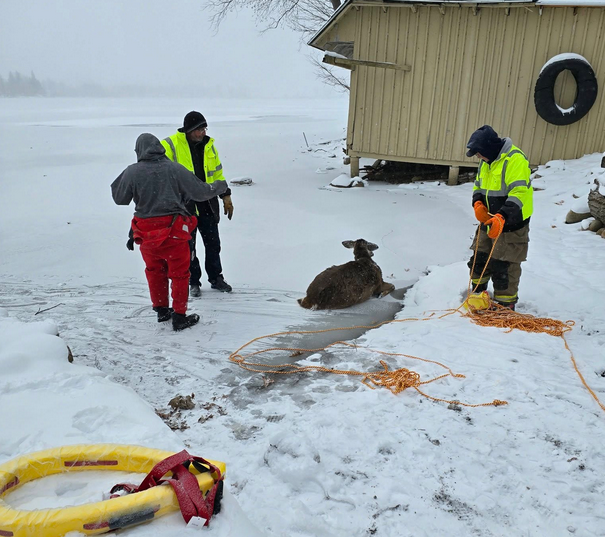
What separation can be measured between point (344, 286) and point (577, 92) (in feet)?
27.7

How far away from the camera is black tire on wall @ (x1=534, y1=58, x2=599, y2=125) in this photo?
9641mm

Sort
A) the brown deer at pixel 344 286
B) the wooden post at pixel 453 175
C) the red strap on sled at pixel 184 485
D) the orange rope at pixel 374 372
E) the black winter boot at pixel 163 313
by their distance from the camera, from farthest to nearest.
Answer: the wooden post at pixel 453 175 → the brown deer at pixel 344 286 → the black winter boot at pixel 163 313 → the orange rope at pixel 374 372 → the red strap on sled at pixel 184 485

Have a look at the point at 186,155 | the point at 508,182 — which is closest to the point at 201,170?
the point at 186,155

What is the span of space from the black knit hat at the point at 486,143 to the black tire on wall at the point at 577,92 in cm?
719

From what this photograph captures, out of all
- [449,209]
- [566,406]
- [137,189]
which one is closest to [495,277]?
[566,406]

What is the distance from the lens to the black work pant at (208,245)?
504 centimetres

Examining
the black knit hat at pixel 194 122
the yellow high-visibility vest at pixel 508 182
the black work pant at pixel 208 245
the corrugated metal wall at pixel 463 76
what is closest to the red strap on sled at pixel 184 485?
the black work pant at pixel 208 245

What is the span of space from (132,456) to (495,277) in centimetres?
357

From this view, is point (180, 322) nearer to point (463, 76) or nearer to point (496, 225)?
point (496, 225)

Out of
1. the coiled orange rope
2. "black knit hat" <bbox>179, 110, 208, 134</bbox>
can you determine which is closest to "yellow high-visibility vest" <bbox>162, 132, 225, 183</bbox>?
"black knit hat" <bbox>179, 110, 208, 134</bbox>

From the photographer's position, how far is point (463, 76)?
10469 millimetres

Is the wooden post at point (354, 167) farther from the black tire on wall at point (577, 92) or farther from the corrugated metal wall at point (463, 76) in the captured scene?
the black tire on wall at point (577, 92)

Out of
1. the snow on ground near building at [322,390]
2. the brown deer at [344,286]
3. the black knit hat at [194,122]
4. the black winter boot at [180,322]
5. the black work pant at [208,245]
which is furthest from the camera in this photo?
the black work pant at [208,245]

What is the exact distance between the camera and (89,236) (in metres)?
7.28
